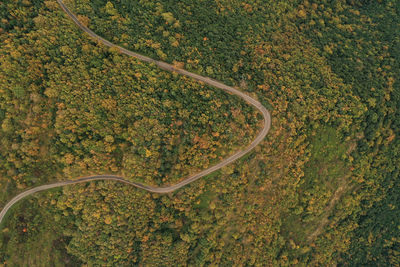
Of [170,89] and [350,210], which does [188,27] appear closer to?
[170,89]

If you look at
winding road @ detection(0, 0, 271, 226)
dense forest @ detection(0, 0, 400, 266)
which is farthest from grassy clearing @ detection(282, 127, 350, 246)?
winding road @ detection(0, 0, 271, 226)

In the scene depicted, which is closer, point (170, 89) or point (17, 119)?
point (17, 119)

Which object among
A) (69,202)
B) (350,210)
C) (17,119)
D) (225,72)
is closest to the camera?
(17,119)

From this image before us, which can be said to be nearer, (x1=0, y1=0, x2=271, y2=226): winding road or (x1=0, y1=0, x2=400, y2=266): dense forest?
(x1=0, y1=0, x2=400, y2=266): dense forest

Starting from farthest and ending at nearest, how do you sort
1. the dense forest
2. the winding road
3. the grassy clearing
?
the grassy clearing → the winding road → the dense forest

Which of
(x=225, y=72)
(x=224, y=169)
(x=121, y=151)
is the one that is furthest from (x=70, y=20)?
(x=224, y=169)

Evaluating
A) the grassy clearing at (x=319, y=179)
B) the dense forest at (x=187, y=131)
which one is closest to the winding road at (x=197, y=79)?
the dense forest at (x=187, y=131)

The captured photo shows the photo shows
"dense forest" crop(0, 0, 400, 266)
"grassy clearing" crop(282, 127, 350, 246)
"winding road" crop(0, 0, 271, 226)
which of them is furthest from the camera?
"grassy clearing" crop(282, 127, 350, 246)

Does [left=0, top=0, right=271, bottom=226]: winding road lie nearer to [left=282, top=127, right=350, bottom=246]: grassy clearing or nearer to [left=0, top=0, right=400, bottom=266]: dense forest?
[left=0, top=0, right=400, bottom=266]: dense forest

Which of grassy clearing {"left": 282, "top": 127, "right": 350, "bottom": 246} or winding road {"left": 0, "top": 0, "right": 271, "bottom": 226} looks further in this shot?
grassy clearing {"left": 282, "top": 127, "right": 350, "bottom": 246}
